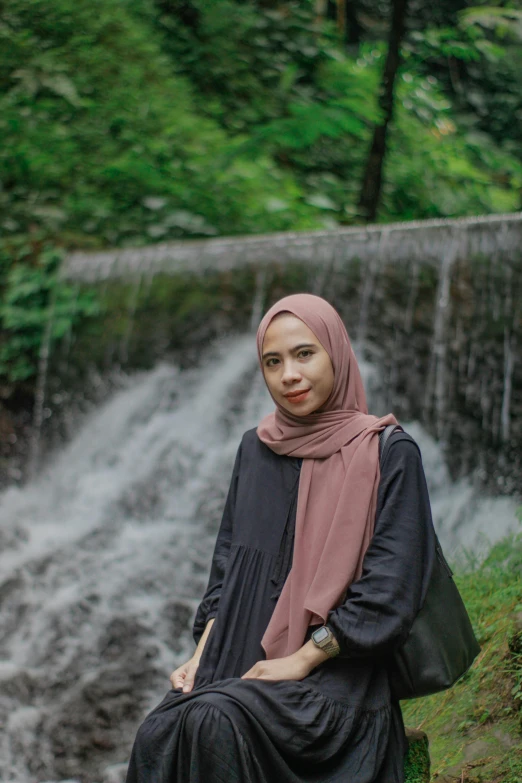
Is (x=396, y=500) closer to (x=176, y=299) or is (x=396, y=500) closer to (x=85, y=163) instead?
(x=176, y=299)

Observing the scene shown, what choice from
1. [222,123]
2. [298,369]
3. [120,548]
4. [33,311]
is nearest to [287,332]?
[298,369]

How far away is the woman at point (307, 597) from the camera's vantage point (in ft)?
5.67

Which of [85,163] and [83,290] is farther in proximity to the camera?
[85,163]

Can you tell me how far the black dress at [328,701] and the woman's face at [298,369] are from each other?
220 millimetres

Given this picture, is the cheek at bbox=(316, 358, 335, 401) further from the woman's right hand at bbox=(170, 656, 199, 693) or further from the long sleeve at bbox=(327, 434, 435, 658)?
the woman's right hand at bbox=(170, 656, 199, 693)

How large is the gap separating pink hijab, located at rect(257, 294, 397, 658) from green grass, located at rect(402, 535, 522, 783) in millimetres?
836

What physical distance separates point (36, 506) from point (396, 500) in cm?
497

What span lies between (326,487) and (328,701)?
462 mm

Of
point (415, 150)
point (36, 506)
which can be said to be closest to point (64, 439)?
point (36, 506)

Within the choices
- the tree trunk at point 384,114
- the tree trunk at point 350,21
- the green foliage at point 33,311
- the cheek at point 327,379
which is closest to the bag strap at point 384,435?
the cheek at point 327,379

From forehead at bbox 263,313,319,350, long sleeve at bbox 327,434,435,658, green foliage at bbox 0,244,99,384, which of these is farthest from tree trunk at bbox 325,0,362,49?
long sleeve at bbox 327,434,435,658

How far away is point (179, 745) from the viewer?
174cm

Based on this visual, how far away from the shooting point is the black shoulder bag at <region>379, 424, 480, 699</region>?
1.80m

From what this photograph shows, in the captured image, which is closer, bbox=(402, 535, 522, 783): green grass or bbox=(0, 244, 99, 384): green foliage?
bbox=(402, 535, 522, 783): green grass
